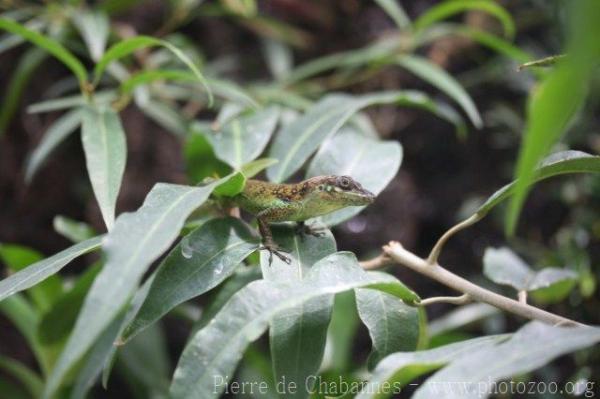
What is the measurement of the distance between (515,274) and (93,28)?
2.09m

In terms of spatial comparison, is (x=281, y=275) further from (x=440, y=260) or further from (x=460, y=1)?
(x=440, y=260)

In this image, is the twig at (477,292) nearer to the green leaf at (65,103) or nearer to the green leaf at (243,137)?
the green leaf at (243,137)

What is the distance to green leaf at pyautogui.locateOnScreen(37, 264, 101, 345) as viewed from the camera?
6.74 ft

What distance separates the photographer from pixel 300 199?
191 cm

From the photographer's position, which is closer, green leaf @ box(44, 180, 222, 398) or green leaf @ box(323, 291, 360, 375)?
green leaf @ box(44, 180, 222, 398)

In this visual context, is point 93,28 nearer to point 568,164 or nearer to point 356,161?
point 356,161

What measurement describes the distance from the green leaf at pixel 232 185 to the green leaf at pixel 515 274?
3.12ft

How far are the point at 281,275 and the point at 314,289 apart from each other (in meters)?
0.24

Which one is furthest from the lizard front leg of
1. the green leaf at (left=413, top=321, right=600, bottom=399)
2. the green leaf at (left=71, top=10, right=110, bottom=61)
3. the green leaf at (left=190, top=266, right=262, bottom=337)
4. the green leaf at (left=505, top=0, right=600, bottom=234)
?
the green leaf at (left=71, top=10, right=110, bottom=61)

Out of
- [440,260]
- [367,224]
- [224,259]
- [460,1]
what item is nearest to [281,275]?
[224,259]

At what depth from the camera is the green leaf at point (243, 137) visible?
195 centimetres

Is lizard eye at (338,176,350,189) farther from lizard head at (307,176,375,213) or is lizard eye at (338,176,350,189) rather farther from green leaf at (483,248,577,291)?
green leaf at (483,248,577,291)

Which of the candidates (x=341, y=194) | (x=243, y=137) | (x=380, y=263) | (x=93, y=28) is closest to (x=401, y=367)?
(x=380, y=263)

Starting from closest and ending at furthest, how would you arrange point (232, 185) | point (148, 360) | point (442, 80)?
point (232, 185), point (442, 80), point (148, 360)
